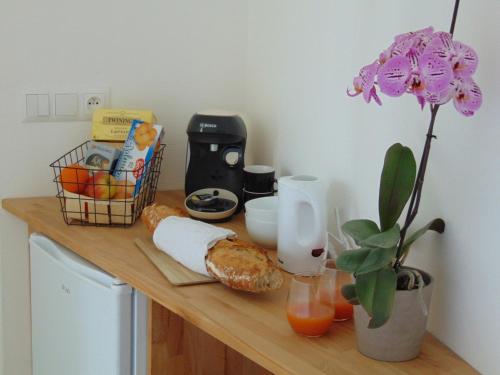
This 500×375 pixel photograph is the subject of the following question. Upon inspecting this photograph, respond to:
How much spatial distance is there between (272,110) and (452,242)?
94cm

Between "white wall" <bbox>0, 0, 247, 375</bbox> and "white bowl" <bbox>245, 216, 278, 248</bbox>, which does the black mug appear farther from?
"white wall" <bbox>0, 0, 247, 375</bbox>

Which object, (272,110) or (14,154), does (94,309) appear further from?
(272,110)

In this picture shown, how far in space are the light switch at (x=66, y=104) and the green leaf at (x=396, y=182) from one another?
1137 mm

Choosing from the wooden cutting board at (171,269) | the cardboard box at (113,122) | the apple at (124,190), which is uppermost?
the cardboard box at (113,122)

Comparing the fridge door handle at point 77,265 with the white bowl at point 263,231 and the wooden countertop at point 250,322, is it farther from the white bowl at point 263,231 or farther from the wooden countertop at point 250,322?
the white bowl at point 263,231

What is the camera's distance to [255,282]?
1.39m

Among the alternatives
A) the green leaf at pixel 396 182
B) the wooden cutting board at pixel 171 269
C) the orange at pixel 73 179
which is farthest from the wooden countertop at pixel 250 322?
the green leaf at pixel 396 182

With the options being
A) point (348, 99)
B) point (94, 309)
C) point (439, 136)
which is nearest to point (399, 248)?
point (439, 136)

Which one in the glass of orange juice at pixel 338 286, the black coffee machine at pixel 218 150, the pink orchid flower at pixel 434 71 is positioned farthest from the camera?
the black coffee machine at pixel 218 150

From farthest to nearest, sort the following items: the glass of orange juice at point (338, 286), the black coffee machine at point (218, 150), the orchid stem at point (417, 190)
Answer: the black coffee machine at point (218, 150) → the glass of orange juice at point (338, 286) → the orchid stem at point (417, 190)

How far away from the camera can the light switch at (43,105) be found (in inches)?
80.0

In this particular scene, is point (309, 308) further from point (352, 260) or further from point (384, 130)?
point (384, 130)

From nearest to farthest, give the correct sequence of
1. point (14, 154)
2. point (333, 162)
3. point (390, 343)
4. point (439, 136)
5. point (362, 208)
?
point (390, 343) → point (439, 136) → point (362, 208) → point (333, 162) → point (14, 154)

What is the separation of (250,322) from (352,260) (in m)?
0.26
